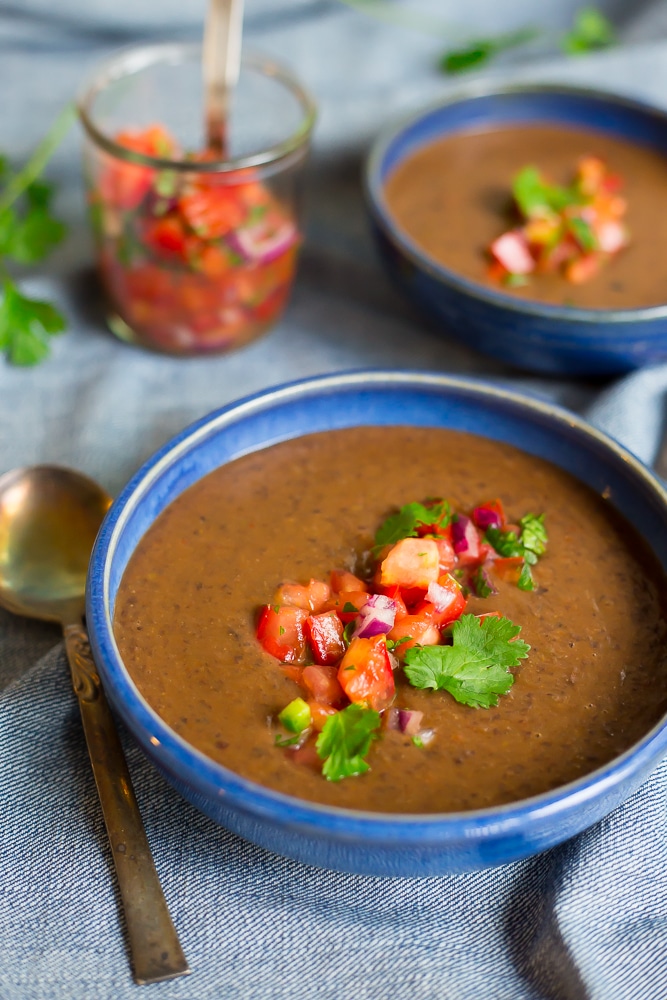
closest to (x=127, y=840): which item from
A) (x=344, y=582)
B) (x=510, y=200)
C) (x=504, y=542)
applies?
(x=344, y=582)

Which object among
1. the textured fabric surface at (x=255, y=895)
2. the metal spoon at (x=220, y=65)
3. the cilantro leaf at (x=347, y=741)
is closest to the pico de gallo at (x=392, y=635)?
→ the cilantro leaf at (x=347, y=741)

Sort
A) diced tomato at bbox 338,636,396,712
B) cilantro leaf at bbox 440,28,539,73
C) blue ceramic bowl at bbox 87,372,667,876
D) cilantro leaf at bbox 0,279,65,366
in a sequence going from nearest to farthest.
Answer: blue ceramic bowl at bbox 87,372,667,876, diced tomato at bbox 338,636,396,712, cilantro leaf at bbox 0,279,65,366, cilantro leaf at bbox 440,28,539,73

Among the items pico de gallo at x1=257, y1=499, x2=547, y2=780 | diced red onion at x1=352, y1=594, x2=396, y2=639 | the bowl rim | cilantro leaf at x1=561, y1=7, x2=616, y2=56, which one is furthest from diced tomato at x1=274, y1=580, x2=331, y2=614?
cilantro leaf at x1=561, y1=7, x2=616, y2=56

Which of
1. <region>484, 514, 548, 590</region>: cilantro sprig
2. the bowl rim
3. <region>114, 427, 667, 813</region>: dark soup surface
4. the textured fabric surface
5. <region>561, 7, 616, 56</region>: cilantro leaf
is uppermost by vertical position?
<region>561, 7, 616, 56</region>: cilantro leaf

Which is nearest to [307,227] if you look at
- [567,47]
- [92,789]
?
[567,47]

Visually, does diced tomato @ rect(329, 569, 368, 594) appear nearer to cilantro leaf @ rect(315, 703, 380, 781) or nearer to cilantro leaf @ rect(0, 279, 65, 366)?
cilantro leaf @ rect(315, 703, 380, 781)

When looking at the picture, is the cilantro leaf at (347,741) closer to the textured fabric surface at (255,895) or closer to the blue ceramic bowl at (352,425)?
the blue ceramic bowl at (352,425)
